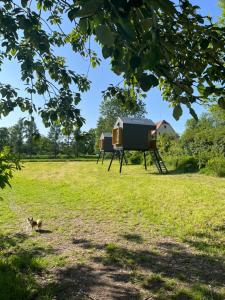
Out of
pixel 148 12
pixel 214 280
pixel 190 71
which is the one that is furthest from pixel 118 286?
pixel 148 12

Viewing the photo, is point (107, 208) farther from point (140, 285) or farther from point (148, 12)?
point (148, 12)

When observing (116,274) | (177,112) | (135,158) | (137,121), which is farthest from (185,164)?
(177,112)

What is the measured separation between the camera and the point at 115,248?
5637mm

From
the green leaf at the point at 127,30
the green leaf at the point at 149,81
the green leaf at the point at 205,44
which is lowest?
the green leaf at the point at 149,81

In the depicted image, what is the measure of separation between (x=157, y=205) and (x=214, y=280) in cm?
505

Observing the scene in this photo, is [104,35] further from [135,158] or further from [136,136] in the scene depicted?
[135,158]

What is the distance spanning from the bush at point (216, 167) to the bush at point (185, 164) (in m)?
1.52

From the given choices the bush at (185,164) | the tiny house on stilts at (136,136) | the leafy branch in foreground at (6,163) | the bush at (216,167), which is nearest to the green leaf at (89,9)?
the leafy branch in foreground at (6,163)

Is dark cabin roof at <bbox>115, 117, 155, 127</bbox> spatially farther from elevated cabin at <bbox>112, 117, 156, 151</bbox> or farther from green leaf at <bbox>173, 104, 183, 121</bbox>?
green leaf at <bbox>173, 104, 183, 121</bbox>

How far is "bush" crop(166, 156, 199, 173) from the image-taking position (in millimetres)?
18769

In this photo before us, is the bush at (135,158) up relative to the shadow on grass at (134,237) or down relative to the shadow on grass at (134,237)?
up

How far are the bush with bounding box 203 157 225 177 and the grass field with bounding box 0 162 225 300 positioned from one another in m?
5.60

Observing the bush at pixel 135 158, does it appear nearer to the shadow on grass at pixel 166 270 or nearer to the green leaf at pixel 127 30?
the shadow on grass at pixel 166 270

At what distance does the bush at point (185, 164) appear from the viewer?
1877 centimetres
